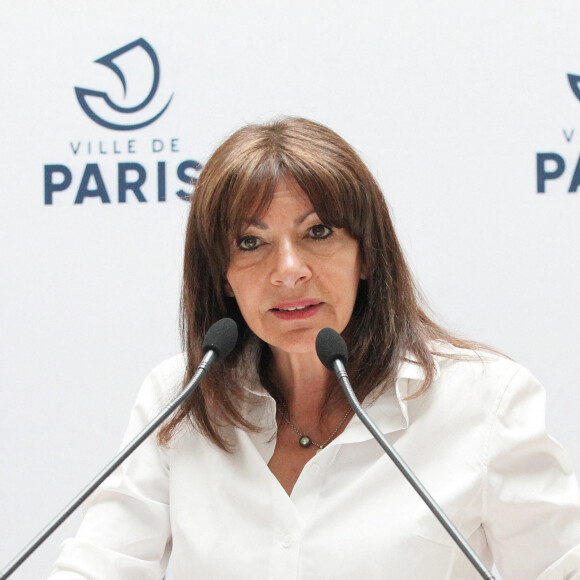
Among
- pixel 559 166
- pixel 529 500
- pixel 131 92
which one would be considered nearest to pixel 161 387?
pixel 529 500

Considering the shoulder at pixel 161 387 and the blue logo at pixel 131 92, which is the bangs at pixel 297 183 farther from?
the blue logo at pixel 131 92

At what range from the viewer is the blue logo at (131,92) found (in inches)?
76.9

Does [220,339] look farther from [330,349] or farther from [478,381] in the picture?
[478,381]

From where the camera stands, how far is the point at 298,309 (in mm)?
1264

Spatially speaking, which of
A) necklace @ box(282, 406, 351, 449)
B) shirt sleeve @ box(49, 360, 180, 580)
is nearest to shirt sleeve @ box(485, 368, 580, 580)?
necklace @ box(282, 406, 351, 449)

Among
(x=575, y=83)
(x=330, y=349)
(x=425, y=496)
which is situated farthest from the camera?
(x=575, y=83)

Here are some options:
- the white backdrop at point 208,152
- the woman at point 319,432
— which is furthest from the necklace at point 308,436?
the white backdrop at point 208,152

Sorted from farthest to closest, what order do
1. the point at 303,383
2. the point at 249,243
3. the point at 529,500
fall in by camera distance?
the point at 303,383, the point at 249,243, the point at 529,500

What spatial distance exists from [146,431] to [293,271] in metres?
0.34

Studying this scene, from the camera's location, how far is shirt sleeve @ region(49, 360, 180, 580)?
1.30m

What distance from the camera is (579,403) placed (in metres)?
1.83

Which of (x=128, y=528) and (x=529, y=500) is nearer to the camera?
(x=529, y=500)

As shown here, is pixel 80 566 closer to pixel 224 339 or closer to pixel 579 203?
pixel 224 339

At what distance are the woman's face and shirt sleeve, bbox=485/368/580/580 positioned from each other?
0.27 metres
